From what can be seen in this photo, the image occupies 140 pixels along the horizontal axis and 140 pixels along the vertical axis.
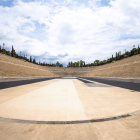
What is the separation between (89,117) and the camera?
3.87 metres

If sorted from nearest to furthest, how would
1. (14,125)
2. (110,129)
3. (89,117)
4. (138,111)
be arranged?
1. (110,129)
2. (14,125)
3. (89,117)
4. (138,111)

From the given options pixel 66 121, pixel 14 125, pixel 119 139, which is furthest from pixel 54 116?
pixel 119 139

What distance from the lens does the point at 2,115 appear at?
406 cm

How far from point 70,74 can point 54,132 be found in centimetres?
8929

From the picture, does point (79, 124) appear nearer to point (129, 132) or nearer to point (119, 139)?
point (119, 139)

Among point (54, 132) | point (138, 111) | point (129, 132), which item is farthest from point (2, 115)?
point (138, 111)

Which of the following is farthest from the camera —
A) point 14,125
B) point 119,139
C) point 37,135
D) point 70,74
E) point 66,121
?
point 70,74

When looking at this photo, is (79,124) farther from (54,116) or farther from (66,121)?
→ (54,116)

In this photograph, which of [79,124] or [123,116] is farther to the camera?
[123,116]

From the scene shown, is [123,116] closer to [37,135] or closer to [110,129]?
[110,129]

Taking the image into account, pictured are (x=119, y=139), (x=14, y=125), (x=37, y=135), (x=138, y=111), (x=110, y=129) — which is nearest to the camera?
(x=119, y=139)

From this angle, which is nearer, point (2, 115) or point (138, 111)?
point (2, 115)

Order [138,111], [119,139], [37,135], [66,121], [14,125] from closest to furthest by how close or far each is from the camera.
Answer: [119,139] → [37,135] → [14,125] → [66,121] → [138,111]

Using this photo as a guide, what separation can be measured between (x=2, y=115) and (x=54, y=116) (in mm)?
2358
